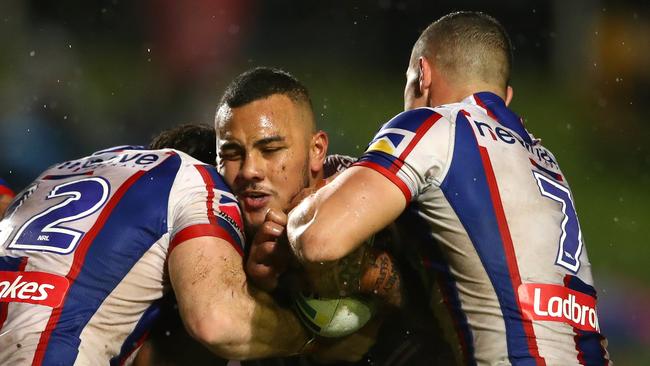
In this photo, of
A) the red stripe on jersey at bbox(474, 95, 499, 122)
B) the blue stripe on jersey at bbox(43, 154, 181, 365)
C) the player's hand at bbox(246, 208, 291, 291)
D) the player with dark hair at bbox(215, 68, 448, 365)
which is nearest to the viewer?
the blue stripe on jersey at bbox(43, 154, 181, 365)

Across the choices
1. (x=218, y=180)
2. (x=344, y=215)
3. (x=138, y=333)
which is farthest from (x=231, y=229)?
(x=344, y=215)

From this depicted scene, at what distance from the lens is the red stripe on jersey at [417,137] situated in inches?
128

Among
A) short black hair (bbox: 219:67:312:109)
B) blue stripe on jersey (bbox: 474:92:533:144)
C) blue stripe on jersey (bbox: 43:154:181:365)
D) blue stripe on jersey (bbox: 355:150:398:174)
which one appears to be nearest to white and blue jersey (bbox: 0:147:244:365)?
blue stripe on jersey (bbox: 43:154:181:365)

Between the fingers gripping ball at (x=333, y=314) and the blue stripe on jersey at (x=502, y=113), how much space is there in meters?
0.92

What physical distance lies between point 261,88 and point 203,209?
2.59 ft

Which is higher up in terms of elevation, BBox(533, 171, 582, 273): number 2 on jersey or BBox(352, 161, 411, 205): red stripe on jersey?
BBox(352, 161, 411, 205): red stripe on jersey

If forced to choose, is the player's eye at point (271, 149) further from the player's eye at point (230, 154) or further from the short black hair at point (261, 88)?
the short black hair at point (261, 88)

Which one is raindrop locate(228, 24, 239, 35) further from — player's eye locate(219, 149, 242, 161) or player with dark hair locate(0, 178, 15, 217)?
player's eye locate(219, 149, 242, 161)

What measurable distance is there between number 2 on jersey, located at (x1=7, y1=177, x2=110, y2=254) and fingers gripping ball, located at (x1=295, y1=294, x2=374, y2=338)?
0.90 meters

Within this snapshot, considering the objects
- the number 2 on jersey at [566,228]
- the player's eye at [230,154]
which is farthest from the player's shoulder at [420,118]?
the player's eye at [230,154]

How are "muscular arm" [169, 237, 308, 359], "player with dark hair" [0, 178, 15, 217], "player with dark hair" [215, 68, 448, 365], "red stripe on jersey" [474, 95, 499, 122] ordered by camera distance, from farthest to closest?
"player with dark hair" [0, 178, 15, 217] → "player with dark hair" [215, 68, 448, 365] → "red stripe on jersey" [474, 95, 499, 122] → "muscular arm" [169, 237, 308, 359]

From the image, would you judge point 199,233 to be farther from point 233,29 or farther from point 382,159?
point 233,29

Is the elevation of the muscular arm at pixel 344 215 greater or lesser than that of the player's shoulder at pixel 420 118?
lesser

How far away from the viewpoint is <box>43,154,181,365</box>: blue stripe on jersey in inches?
135
